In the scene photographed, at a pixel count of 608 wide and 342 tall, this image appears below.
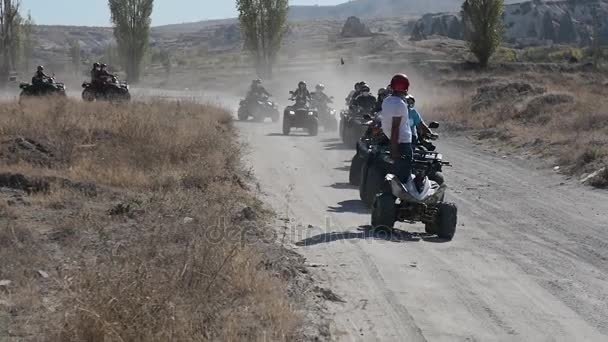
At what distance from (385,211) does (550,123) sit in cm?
1716

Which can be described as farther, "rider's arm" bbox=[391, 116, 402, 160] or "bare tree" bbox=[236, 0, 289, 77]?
"bare tree" bbox=[236, 0, 289, 77]

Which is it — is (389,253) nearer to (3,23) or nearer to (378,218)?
(378,218)

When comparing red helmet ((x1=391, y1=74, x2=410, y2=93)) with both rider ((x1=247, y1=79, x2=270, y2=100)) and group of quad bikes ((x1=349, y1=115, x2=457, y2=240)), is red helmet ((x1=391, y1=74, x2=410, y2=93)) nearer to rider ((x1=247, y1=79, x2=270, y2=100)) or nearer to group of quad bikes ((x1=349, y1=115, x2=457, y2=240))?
group of quad bikes ((x1=349, y1=115, x2=457, y2=240))

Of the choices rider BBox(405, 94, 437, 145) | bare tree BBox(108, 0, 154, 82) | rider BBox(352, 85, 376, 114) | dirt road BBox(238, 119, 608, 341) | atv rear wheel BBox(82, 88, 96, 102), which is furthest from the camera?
bare tree BBox(108, 0, 154, 82)

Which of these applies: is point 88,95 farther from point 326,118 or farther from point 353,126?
point 353,126

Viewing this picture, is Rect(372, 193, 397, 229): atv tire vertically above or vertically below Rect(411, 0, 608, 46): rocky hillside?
below

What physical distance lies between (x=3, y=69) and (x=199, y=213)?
177ft

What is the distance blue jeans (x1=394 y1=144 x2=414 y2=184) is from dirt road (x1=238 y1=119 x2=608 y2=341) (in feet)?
2.58

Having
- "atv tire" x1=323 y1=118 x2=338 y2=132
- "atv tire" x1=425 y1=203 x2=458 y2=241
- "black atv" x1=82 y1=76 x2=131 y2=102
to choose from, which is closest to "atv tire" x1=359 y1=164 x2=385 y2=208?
"atv tire" x1=425 y1=203 x2=458 y2=241

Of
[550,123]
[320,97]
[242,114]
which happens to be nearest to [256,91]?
[242,114]

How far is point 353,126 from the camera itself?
23.3 m

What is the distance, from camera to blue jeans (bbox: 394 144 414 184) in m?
11.2

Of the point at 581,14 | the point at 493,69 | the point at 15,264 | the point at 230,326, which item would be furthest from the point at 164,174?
the point at 581,14

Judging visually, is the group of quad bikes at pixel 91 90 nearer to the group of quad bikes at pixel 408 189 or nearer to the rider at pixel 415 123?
the group of quad bikes at pixel 408 189
